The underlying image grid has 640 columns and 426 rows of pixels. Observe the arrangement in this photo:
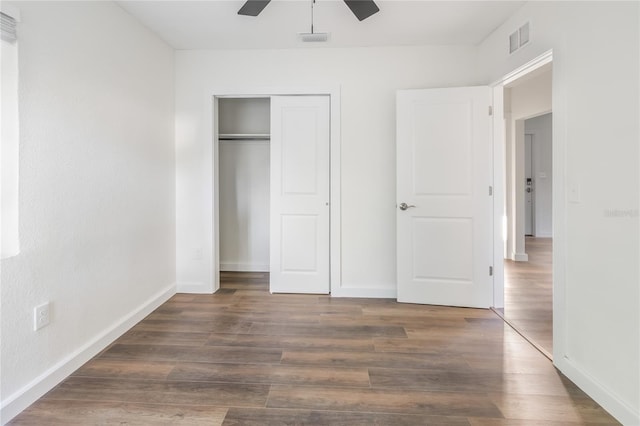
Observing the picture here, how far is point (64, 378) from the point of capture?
1.90 m

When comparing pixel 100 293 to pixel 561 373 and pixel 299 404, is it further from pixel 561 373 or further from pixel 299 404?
pixel 561 373

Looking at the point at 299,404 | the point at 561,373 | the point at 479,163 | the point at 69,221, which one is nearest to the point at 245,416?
the point at 299,404

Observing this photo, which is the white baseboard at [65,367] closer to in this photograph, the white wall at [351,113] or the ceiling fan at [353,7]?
the white wall at [351,113]

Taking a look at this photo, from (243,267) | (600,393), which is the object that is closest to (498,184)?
(600,393)

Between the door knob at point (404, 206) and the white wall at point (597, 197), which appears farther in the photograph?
the door knob at point (404, 206)

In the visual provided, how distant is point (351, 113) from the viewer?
327 cm

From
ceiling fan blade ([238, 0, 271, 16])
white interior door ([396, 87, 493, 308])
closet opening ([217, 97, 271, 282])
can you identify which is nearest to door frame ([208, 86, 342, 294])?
white interior door ([396, 87, 493, 308])

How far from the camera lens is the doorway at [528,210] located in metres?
2.81

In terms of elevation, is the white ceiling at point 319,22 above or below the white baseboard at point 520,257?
above

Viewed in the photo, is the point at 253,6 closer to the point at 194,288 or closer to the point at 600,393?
the point at 194,288

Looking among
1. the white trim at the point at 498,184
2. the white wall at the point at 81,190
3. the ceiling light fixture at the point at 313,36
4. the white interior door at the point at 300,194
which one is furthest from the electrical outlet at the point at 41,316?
the white trim at the point at 498,184

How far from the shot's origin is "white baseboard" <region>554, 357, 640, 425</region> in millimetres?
1508

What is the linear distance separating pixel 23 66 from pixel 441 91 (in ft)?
9.72

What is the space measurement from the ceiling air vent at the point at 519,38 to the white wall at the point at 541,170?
536 cm
